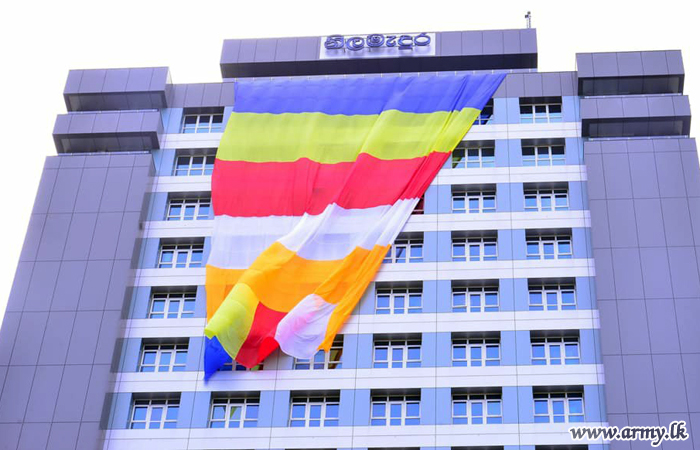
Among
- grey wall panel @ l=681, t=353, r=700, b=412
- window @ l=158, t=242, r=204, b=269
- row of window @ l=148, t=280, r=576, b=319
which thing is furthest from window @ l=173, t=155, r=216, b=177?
grey wall panel @ l=681, t=353, r=700, b=412

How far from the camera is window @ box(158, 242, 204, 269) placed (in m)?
68.6

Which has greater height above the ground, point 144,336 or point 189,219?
point 189,219

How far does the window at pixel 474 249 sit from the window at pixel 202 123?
18782 millimetres

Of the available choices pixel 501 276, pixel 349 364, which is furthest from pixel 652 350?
pixel 349 364

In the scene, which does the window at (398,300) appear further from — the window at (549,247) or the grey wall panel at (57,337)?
the grey wall panel at (57,337)

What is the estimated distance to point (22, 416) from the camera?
60.0 m

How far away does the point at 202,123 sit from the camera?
75875mm

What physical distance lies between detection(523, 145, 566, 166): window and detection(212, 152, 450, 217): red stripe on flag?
5.38 m

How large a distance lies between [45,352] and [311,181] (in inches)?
753

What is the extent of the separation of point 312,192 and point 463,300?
11723 mm

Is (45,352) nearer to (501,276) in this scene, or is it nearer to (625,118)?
(501,276)

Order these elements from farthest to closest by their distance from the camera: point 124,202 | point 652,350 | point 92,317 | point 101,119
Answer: point 101,119 < point 124,202 < point 92,317 < point 652,350

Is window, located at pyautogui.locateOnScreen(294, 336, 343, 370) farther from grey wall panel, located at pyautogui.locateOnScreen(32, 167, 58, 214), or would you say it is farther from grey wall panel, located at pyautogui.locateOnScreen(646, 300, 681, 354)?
grey wall panel, located at pyautogui.locateOnScreen(32, 167, 58, 214)

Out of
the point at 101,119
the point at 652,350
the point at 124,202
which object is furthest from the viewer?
the point at 101,119
